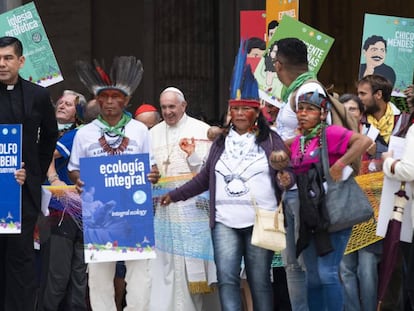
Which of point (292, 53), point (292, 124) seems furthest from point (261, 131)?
point (292, 53)

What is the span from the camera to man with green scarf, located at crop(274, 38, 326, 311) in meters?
9.27

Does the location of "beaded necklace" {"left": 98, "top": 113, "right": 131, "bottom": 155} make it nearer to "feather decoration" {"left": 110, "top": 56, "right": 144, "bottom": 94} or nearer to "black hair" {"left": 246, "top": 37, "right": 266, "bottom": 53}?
"feather decoration" {"left": 110, "top": 56, "right": 144, "bottom": 94}

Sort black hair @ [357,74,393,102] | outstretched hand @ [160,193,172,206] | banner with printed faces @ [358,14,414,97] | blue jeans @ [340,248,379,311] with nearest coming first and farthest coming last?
outstretched hand @ [160,193,172,206] → blue jeans @ [340,248,379,311] → black hair @ [357,74,393,102] → banner with printed faces @ [358,14,414,97]

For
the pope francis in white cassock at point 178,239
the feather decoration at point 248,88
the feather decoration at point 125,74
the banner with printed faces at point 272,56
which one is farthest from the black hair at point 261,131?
the banner with printed faces at point 272,56

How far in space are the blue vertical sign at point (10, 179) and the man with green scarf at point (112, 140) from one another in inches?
21.6

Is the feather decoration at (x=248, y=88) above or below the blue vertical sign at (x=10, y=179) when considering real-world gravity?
above

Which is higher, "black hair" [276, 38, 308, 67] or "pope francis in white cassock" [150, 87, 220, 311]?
"black hair" [276, 38, 308, 67]

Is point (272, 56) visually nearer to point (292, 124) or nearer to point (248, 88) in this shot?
point (248, 88)

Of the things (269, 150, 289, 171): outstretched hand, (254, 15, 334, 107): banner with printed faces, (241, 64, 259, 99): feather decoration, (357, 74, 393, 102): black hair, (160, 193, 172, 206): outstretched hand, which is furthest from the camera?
(254, 15, 334, 107): banner with printed faces

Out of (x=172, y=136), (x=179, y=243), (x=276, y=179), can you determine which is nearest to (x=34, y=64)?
(x=172, y=136)

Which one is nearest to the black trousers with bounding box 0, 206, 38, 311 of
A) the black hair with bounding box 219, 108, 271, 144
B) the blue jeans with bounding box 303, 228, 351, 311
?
the black hair with bounding box 219, 108, 271, 144

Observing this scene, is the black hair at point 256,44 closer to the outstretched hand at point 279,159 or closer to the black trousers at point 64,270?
the black trousers at point 64,270

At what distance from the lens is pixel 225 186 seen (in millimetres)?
9438

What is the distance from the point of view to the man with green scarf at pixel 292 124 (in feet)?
30.4
